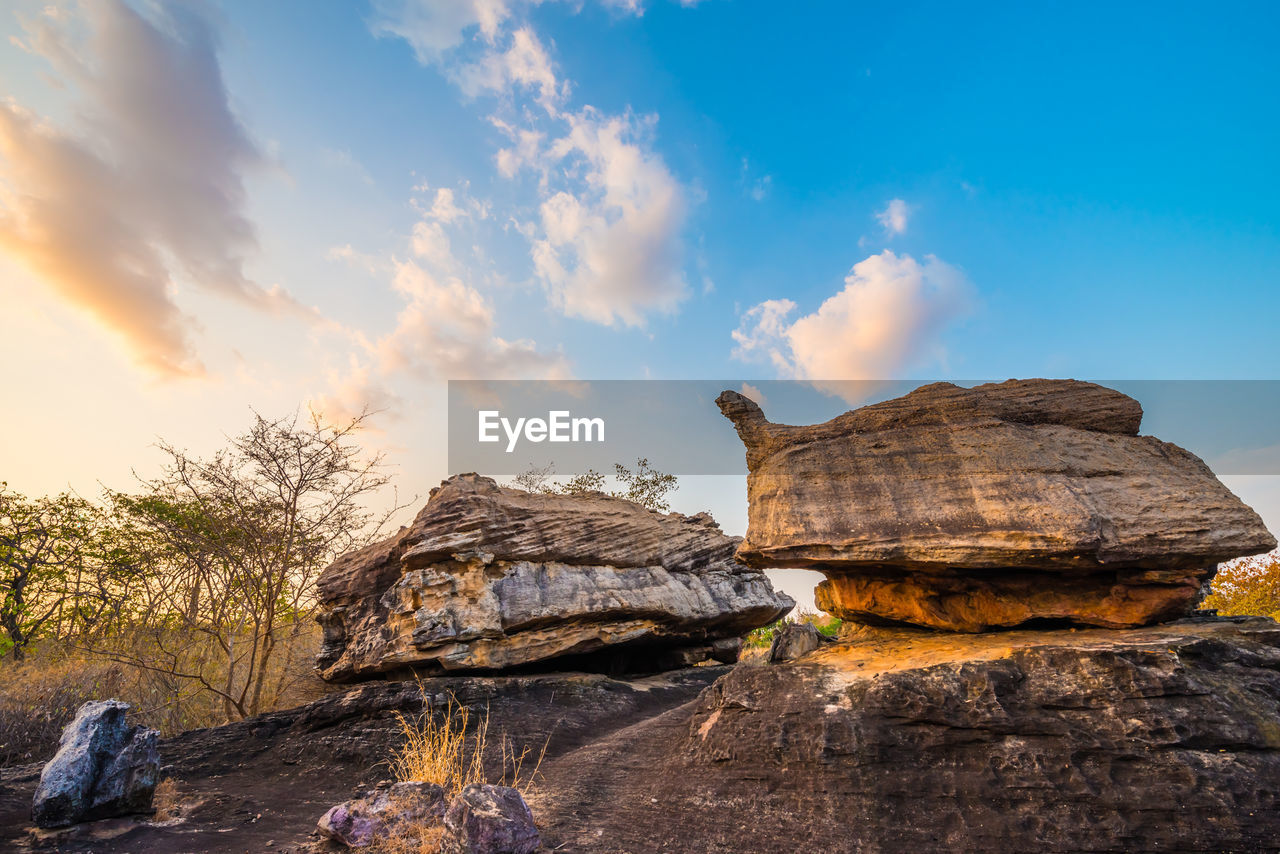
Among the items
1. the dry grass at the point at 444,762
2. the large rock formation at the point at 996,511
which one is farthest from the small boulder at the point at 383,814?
the large rock formation at the point at 996,511

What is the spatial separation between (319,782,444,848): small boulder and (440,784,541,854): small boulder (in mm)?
425

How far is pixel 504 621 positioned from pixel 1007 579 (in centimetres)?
930

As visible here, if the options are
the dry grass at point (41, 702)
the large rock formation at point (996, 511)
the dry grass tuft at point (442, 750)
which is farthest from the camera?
the dry grass at point (41, 702)

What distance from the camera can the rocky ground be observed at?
5379 millimetres

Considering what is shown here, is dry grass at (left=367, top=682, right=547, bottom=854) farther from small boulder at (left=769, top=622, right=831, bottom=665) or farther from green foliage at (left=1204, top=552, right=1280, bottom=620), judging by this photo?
green foliage at (left=1204, top=552, right=1280, bottom=620)

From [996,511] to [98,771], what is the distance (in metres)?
11.8

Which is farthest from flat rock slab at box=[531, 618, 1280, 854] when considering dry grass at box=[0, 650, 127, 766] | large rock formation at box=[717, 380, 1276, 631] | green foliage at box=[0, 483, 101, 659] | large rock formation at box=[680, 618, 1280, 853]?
green foliage at box=[0, 483, 101, 659]

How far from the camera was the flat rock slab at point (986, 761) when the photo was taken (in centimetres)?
532

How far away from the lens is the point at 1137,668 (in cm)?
627

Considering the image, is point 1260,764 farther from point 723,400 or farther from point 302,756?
point 302,756

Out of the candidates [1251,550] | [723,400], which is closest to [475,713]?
[723,400]

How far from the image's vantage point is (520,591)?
1205cm

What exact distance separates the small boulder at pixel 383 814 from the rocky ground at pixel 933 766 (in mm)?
951

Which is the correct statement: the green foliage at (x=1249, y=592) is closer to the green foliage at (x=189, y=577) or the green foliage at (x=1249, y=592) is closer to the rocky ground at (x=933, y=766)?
the rocky ground at (x=933, y=766)
